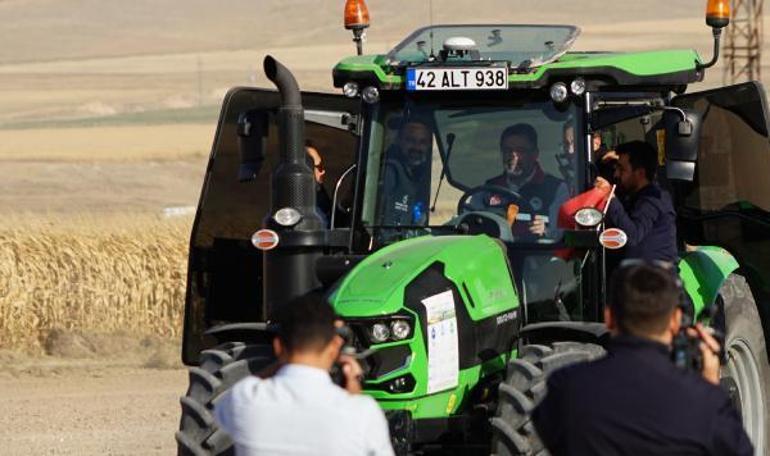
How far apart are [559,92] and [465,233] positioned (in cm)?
84

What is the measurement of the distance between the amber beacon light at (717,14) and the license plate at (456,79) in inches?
58.0

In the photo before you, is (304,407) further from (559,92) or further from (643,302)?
(559,92)

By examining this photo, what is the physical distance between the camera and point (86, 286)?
18531mm

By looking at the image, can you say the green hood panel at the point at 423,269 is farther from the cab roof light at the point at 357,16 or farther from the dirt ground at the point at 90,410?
the dirt ground at the point at 90,410

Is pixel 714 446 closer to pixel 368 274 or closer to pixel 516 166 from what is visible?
pixel 368 274

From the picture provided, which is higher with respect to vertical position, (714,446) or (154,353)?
(714,446)

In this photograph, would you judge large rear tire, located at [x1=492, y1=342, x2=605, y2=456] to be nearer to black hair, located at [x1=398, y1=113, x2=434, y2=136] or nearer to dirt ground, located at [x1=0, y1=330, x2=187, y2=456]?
black hair, located at [x1=398, y1=113, x2=434, y2=136]

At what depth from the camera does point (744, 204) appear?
36.3 feet

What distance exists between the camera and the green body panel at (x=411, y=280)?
8.63 m

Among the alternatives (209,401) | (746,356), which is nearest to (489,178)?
(746,356)

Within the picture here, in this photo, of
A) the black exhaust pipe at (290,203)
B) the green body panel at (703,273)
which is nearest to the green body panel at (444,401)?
the black exhaust pipe at (290,203)

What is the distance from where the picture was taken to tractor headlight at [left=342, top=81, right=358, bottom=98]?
391 inches

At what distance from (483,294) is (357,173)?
1252mm

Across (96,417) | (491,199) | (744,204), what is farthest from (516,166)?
(96,417)
